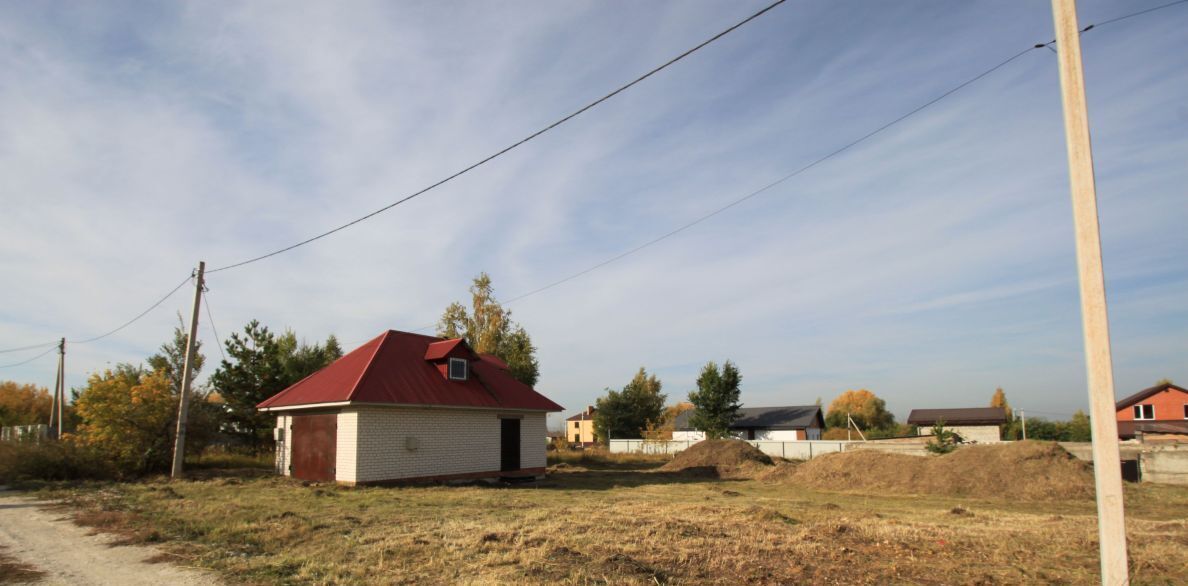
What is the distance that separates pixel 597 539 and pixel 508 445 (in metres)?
16.6

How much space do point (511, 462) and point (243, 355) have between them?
1700cm

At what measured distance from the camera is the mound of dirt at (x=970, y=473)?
2228cm

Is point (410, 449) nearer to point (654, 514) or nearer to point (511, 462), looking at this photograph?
point (511, 462)

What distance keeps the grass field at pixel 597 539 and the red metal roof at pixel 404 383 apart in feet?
13.7

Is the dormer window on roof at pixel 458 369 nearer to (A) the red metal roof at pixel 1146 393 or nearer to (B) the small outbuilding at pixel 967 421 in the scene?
(B) the small outbuilding at pixel 967 421

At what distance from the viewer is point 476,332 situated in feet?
173

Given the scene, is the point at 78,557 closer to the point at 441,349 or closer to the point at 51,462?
the point at 441,349

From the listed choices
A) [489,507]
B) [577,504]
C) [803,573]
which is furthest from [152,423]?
[803,573]

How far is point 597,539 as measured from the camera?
33.7ft

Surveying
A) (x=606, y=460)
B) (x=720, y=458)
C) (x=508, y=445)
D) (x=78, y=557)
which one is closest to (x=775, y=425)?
(x=606, y=460)

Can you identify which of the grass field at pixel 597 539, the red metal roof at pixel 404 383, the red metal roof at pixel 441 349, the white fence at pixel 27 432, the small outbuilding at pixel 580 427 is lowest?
the small outbuilding at pixel 580 427

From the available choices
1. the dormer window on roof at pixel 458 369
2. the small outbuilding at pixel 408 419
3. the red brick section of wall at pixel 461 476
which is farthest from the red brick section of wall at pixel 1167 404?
the dormer window on roof at pixel 458 369

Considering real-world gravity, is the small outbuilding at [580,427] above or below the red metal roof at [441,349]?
below

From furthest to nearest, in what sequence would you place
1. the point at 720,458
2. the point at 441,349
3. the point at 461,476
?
the point at 720,458 < the point at 441,349 < the point at 461,476
